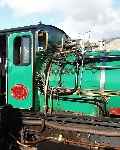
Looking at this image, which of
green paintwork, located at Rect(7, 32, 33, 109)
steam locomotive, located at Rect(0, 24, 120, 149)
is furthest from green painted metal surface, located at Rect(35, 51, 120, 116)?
green paintwork, located at Rect(7, 32, 33, 109)

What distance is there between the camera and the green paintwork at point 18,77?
1031 centimetres

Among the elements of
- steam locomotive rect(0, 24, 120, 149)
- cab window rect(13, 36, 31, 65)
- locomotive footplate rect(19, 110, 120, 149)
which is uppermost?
cab window rect(13, 36, 31, 65)

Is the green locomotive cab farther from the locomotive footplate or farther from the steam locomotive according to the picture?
the locomotive footplate

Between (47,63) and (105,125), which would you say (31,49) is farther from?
(105,125)

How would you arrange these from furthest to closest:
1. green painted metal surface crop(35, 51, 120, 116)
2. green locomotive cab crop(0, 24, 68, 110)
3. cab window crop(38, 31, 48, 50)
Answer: cab window crop(38, 31, 48, 50) < green locomotive cab crop(0, 24, 68, 110) < green painted metal surface crop(35, 51, 120, 116)

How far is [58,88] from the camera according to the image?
10.0m

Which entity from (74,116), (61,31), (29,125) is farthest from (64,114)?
(61,31)

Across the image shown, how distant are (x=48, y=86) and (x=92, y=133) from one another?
6.24ft

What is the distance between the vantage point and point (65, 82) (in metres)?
10.1

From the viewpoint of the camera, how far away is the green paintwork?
10.3 meters

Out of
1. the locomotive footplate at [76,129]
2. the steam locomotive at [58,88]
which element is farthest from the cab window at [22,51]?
the locomotive footplate at [76,129]

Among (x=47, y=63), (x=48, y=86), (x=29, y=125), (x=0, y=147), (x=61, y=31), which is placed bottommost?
(x=0, y=147)

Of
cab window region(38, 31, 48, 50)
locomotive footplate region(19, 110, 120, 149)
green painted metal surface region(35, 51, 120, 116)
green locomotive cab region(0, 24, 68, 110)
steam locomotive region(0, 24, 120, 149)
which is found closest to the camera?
locomotive footplate region(19, 110, 120, 149)

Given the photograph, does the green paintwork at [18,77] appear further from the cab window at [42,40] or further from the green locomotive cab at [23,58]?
the cab window at [42,40]
